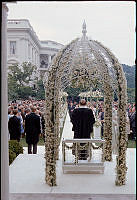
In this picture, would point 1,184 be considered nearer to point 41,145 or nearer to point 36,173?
point 36,173

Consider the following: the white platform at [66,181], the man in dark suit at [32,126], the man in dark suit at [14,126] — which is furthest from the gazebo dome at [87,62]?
the white platform at [66,181]

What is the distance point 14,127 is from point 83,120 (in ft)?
10.7

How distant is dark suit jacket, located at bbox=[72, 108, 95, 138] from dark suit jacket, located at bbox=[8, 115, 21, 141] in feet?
9.47

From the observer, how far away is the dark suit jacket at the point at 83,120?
9.54 m

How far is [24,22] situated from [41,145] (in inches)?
1840

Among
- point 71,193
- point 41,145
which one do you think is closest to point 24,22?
point 41,145

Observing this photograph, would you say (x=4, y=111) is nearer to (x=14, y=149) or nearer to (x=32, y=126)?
(x=32, y=126)

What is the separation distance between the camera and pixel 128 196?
267 inches

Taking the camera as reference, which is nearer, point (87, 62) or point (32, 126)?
point (87, 62)

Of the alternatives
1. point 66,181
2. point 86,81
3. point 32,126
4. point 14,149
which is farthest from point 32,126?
point 66,181

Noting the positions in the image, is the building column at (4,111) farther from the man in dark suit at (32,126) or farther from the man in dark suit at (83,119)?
the man in dark suit at (32,126)

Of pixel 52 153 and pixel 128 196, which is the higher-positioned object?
pixel 52 153

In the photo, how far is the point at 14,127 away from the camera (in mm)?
11781

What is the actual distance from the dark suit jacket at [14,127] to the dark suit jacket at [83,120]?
2.89m
